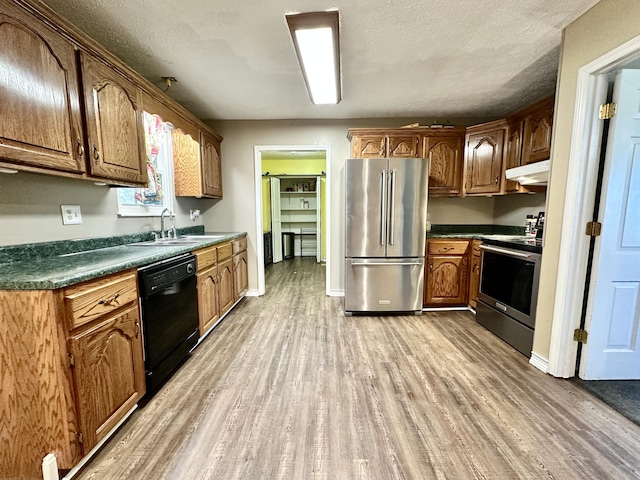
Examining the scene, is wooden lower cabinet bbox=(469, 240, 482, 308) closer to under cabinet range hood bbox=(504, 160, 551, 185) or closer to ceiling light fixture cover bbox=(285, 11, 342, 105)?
under cabinet range hood bbox=(504, 160, 551, 185)

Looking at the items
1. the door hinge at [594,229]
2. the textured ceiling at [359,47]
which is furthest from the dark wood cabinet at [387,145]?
the door hinge at [594,229]

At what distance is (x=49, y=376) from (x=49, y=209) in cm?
109

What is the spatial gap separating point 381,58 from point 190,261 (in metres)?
2.24

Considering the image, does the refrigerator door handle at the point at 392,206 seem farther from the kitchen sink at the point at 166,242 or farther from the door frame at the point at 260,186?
the kitchen sink at the point at 166,242

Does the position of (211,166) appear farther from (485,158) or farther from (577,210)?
(577,210)

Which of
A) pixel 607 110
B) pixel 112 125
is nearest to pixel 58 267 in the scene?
pixel 112 125

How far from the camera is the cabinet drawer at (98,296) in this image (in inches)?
44.2

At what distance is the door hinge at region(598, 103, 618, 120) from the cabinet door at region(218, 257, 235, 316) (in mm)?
3223

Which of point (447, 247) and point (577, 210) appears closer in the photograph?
point (577, 210)

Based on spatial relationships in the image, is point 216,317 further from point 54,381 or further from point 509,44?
point 509,44

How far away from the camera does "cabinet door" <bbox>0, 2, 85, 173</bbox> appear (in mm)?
1121

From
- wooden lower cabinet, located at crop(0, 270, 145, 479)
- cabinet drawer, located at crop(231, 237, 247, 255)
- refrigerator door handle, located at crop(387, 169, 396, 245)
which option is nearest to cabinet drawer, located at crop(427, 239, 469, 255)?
refrigerator door handle, located at crop(387, 169, 396, 245)

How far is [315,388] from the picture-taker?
1806mm

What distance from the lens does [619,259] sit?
1725 mm
